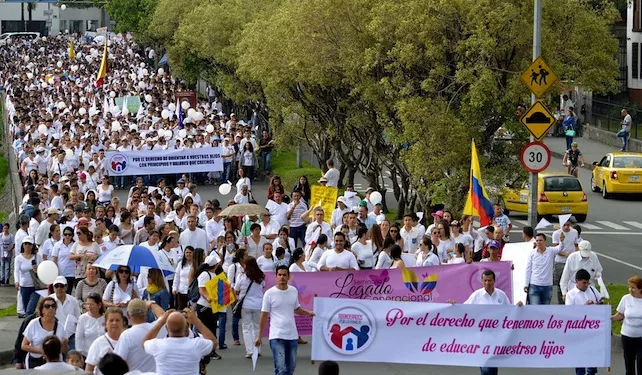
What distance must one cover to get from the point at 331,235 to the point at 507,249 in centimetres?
351

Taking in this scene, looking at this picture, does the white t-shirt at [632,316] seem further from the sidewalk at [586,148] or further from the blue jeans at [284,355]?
the sidewalk at [586,148]

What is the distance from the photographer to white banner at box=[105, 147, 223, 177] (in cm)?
3678

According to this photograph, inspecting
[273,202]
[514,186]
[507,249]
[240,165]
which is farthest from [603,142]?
[507,249]

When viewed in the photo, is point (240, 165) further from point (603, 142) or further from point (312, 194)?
point (603, 142)

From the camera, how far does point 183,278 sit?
19016mm

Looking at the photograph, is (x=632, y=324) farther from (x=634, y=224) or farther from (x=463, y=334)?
(x=634, y=224)

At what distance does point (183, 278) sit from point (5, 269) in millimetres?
7157

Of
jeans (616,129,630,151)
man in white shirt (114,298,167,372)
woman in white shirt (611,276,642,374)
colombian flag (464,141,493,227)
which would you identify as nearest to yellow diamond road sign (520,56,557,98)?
colombian flag (464,141,493,227)

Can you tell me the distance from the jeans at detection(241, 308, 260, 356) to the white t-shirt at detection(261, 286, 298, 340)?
2077mm

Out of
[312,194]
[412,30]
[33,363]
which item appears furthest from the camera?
[412,30]

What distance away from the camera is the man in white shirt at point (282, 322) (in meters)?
15.5

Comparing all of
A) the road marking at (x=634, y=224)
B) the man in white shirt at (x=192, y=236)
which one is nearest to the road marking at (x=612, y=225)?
the road marking at (x=634, y=224)

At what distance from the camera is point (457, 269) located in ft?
60.8

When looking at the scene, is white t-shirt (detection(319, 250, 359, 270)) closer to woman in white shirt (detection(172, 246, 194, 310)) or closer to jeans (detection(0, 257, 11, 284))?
woman in white shirt (detection(172, 246, 194, 310))
